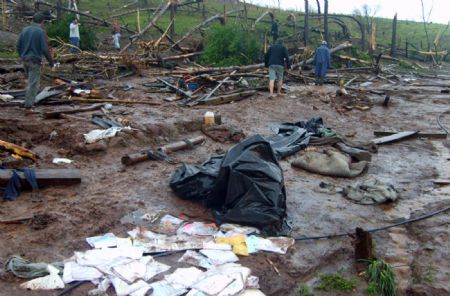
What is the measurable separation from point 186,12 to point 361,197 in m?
30.6

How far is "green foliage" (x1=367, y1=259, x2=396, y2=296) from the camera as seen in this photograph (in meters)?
4.32

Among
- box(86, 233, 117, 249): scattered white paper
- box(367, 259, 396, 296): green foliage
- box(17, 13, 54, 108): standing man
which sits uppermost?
box(17, 13, 54, 108): standing man

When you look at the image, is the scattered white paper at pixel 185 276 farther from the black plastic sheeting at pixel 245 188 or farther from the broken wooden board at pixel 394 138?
the broken wooden board at pixel 394 138

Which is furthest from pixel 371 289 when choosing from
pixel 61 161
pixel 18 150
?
pixel 18 150

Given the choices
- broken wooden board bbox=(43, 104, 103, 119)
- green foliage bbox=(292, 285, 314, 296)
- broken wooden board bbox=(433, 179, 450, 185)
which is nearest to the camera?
green foliage bbox=(292, 285, 314, 296)

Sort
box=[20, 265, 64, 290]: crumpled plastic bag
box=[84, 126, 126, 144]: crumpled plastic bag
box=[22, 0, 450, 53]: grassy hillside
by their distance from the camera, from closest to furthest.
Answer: box=[20, 265, 64, 290]: crumpled plastic bag → box=[84, 126, 126, 144]: crumpled plastic bag → box=[22, 0, 450, 53]: grassy hillside

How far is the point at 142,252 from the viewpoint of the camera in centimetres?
452

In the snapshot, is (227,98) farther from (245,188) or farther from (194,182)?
(245,188)

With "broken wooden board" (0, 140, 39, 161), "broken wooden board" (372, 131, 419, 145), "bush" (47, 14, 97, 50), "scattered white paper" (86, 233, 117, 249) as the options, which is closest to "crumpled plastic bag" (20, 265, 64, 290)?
"scattered white paper" (86, 233, 117, 249)

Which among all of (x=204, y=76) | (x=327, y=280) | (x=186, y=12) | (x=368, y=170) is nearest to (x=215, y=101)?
(x=204, y=76)

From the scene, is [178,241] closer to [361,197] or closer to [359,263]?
[359,263]

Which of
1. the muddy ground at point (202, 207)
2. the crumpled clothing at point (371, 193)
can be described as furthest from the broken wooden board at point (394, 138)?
the crumpled clothing at point (371, 193)

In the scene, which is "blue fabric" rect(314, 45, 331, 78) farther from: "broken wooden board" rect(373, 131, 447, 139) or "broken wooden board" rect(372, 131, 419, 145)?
"broken wooden board" rect(372, 131, 419, 145)

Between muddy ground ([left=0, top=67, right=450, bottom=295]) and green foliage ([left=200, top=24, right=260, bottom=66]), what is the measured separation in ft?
27.5
